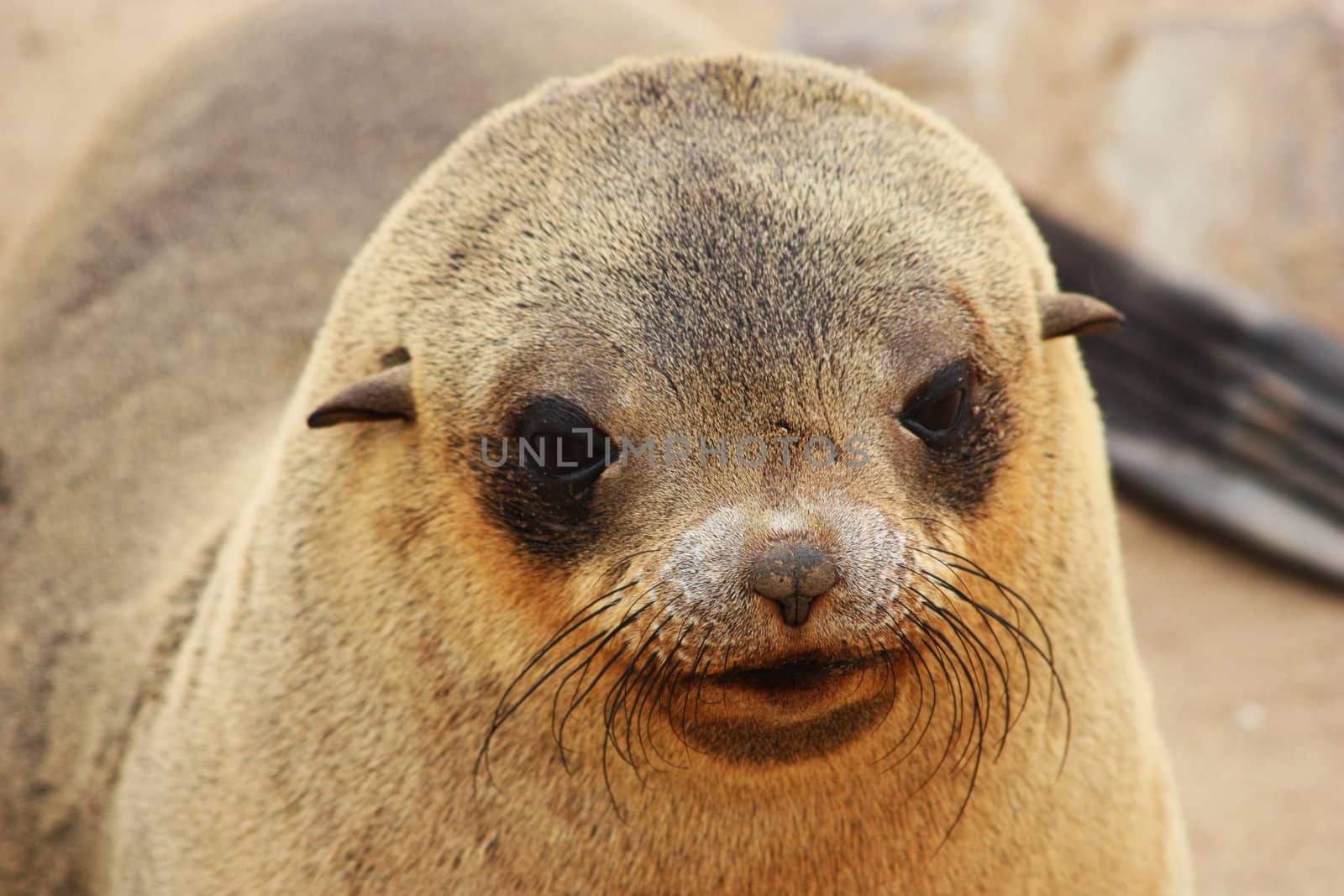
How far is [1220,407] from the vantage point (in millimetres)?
6105

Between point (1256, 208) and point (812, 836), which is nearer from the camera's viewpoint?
point (812, 836)

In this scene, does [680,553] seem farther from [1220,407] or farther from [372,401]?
[1220,407]

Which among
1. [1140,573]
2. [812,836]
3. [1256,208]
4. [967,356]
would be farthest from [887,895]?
[1256,208]

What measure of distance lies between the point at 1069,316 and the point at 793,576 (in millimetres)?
851

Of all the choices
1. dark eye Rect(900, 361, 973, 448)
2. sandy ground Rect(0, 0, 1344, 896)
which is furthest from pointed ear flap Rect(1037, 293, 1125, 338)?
sandy ground Rect(0, 0, 1344, 896)

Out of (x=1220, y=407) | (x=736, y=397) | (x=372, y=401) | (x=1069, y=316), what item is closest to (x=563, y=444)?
(x=736, y=397)

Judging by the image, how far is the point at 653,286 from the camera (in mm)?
2381

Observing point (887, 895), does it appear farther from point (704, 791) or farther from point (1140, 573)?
point (1140, 573)

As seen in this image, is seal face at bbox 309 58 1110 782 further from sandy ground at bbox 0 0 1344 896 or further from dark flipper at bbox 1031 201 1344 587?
dark flipper at bbox 1031 201 1344 587

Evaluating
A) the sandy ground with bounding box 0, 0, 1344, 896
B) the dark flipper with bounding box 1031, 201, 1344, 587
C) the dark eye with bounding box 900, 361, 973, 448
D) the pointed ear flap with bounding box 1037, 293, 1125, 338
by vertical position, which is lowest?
the sandy ground with bounding box 0, 0, 1344, 896

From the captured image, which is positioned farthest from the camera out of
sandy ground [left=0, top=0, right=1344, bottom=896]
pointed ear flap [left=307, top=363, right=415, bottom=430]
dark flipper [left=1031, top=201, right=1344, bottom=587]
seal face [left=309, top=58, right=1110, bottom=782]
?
dark flipper [left=1031, top=201, right=1344, bottom=587]

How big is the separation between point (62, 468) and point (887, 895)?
7.87ft

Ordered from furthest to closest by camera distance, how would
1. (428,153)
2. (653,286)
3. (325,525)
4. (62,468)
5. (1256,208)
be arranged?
1. (1256,208)
2. (428,153)
3. (62,468)
4. (325,525)
5. (653,286)

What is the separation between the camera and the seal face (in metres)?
2.23
